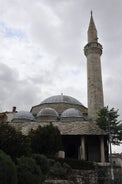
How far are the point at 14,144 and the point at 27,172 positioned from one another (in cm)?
388

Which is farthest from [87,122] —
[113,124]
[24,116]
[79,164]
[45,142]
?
[24,116]

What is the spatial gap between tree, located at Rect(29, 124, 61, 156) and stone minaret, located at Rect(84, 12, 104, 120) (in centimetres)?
793

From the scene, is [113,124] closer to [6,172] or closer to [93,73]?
[93,73]

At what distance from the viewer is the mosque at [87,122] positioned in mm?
27422

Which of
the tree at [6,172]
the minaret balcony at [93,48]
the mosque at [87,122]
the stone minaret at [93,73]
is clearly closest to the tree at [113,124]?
the mosque at [87,122]

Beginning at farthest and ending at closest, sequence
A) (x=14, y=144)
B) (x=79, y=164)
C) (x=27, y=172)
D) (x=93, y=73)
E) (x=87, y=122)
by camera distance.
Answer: (x=93, y=73), (x=87, y=122), (x=79, y=164), (x=14, y=144), (x=27, y=172)

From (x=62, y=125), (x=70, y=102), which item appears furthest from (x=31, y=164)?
(x=70, y=102)

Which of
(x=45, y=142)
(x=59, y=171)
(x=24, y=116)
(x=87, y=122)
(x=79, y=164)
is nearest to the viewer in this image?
(x=59, y=171)

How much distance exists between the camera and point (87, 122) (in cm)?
2872

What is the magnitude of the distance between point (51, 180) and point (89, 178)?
4.65 metres

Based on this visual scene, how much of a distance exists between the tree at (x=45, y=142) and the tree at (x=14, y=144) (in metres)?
6.06

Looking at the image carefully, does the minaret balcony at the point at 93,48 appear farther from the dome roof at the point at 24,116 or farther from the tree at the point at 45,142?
the tree at the point at 45,142

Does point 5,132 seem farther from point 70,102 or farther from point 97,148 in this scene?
point 70,102

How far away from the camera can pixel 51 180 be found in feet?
57.0
